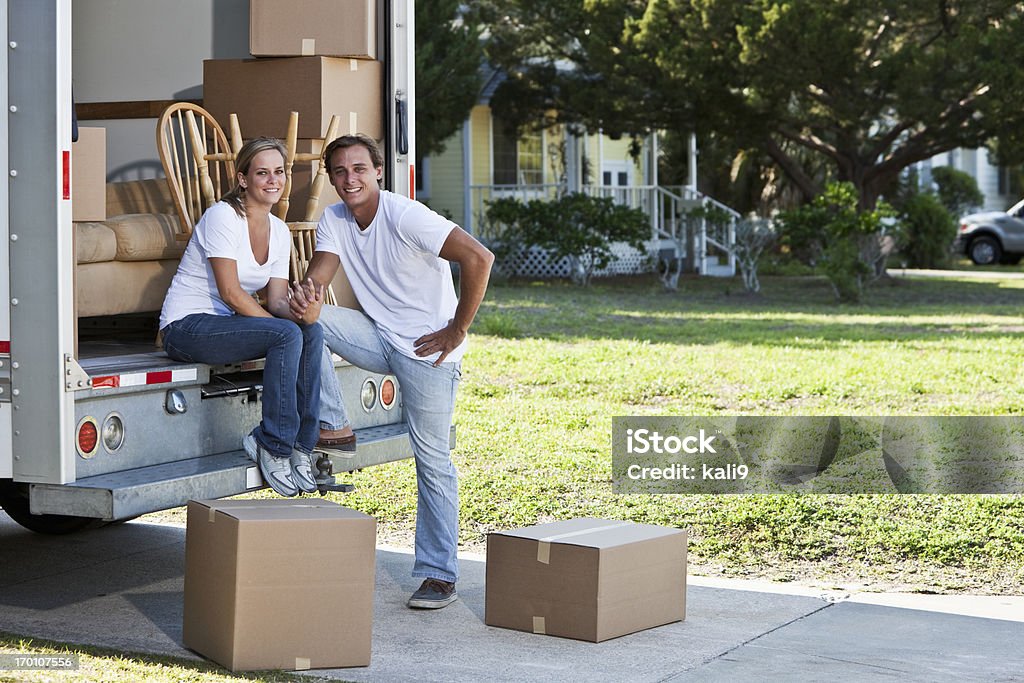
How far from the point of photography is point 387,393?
6.19 m

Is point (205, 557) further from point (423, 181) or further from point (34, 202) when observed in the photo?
point (423, 181)

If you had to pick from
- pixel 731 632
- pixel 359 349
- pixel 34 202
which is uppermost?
pixel 34 202

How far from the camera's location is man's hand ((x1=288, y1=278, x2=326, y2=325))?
5.24 m

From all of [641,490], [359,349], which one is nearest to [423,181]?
[641,490]

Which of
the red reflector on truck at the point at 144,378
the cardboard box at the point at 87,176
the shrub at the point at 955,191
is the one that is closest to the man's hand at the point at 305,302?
the red reflector on truck at the point at 144,378

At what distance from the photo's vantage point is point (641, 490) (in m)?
7.60

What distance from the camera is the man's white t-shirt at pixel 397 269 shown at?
5293mm

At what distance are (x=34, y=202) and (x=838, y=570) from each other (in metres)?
3.74

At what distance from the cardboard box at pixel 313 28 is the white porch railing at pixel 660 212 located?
16066 millimetres

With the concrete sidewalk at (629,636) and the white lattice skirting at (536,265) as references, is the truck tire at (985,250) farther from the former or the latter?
the concrete sidewalk at (629,636)

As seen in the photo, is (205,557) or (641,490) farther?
(641,490)

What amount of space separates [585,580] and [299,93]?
253 centimetres

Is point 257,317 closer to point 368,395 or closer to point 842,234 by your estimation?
point 368,395

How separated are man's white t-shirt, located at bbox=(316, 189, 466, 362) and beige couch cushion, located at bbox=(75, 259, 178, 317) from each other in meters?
1.01
